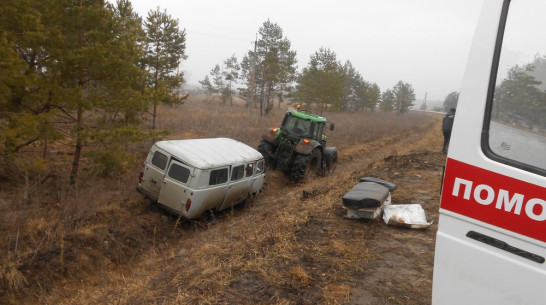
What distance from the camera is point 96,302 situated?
14.5 feet

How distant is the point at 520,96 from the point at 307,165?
9582 mm

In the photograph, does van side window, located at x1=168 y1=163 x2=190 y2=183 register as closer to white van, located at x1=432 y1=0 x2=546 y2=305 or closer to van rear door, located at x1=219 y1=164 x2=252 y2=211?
van rear door, located at x1=219 y1=164 x2=252 y2=211

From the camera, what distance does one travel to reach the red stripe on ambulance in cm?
162

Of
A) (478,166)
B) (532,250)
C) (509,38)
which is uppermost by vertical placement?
(509,38)

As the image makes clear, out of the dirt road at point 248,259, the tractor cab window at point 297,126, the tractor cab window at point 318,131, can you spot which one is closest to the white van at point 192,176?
the dirt road at point 248,259

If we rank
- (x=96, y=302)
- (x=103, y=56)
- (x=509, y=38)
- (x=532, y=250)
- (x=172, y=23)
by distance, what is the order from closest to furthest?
(x=532, y=250), (x=509, y=38), (x=96, y=302), (x=103, y=56), (x=172, y=23)

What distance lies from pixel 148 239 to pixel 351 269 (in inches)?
190

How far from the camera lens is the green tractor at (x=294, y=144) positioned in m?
11.3

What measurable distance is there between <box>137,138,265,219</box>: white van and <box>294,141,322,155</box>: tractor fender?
106 inches

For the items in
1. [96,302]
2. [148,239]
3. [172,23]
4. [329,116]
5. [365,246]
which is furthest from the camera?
[329,116]

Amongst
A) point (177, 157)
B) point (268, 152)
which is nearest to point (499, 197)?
point (177, 157)

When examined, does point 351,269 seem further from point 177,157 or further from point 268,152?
point 268,152

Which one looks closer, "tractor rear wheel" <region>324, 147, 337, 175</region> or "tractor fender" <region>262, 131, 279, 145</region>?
"tractor fender" <region>262, 131, 279, 145</region>

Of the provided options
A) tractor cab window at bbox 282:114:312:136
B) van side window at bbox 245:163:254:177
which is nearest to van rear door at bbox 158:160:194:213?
van side window at bbox 245:163:254:177
